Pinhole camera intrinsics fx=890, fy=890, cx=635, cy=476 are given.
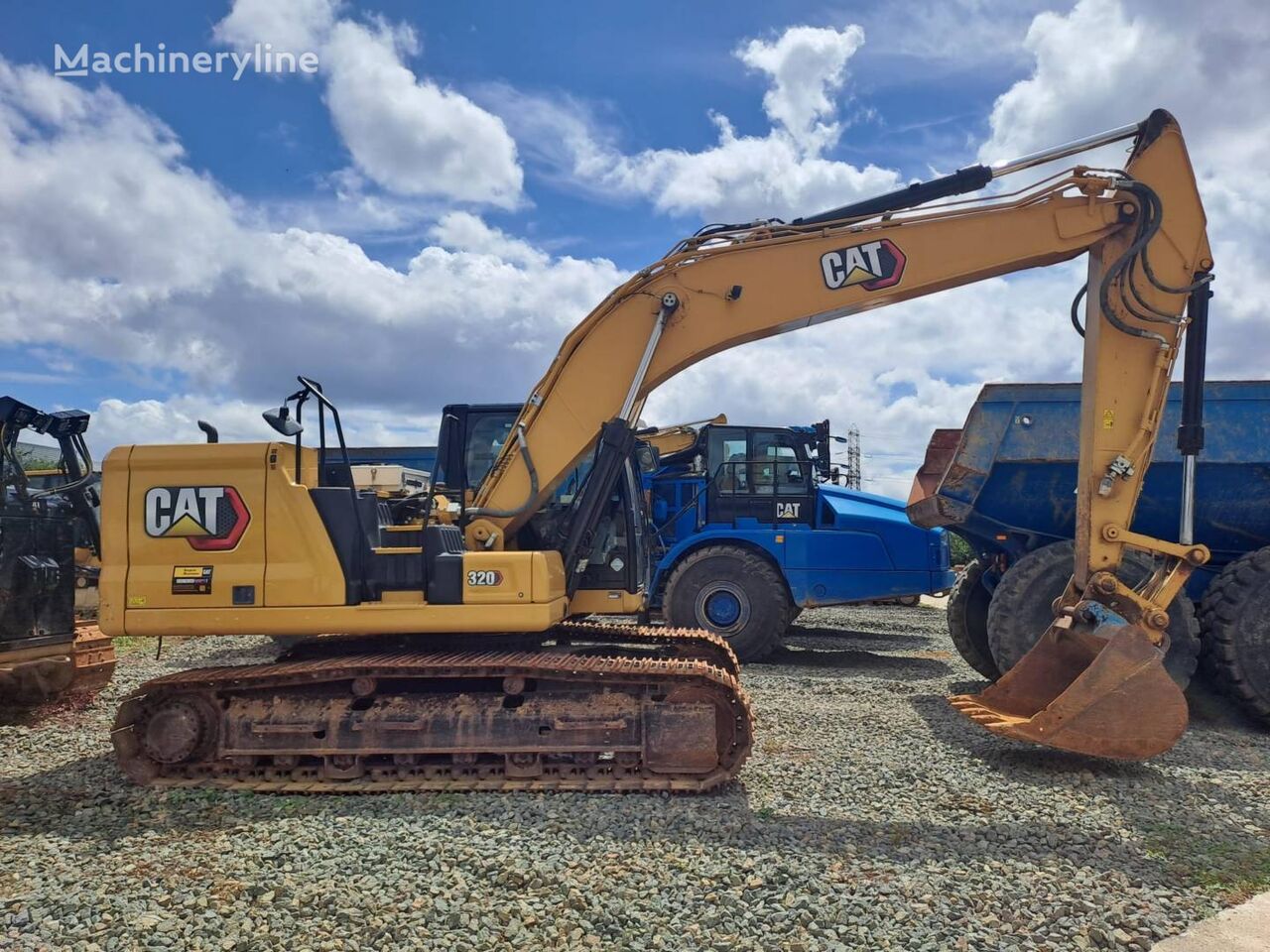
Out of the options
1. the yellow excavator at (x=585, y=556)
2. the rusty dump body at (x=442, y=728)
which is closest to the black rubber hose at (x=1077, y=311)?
the yellow excavator at (x=585, y=556)

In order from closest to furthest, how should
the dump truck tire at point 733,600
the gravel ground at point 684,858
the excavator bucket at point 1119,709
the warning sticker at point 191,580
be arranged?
the gravel ground at point 684,858, the excavator bucket at point 1119,709, the warning sticker at point 191,580, the dump truck tire at point 733,600

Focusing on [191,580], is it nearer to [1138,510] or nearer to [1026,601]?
[1026,601]

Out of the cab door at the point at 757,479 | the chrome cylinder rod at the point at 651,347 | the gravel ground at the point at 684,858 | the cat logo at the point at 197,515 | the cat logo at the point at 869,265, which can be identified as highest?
the cat logo at the point at 869,265

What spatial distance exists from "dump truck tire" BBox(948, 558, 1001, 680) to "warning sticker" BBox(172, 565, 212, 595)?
263 inches

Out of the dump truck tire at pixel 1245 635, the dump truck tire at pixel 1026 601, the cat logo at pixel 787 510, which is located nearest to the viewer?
the dump truck tire at pixel 1245 635

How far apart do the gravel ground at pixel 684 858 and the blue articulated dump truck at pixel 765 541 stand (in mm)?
4090

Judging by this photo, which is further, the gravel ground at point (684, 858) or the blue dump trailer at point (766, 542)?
the blue dump trailer at point (766, 542)

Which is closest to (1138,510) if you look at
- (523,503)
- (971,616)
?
(971,616)

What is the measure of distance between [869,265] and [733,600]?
17.4ft

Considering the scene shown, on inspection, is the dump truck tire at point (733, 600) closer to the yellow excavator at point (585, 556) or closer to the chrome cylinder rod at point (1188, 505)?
the yellow excavator at point (585, 556)

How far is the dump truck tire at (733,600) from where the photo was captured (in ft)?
33.4

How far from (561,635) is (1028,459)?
4392 millimetres

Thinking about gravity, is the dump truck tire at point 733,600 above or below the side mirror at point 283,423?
below

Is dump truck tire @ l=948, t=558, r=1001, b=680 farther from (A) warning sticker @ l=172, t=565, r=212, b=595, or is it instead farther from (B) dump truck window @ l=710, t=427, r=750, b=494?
(A) warning sticker @ l=172, t=565, r=212, b=595
